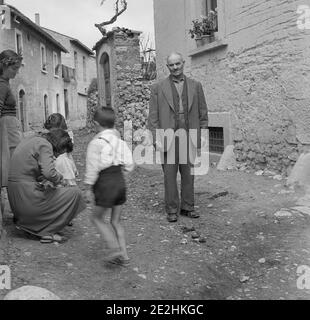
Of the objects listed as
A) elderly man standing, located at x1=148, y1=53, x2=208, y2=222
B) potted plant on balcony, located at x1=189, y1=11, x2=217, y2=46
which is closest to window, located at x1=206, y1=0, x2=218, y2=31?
potted plant on balcony, located at x1=189, y1=11, x2=217, y2=46

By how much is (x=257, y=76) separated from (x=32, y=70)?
61.7ft

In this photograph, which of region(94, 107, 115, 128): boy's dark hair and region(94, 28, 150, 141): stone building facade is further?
region(94, 28, 150, 141): stone building facade

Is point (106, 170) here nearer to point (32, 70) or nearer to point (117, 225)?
point (117, 225)

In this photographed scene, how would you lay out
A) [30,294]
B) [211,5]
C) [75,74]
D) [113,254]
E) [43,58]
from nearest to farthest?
[30,294], [113,254], [211,5], [43,58], [75,74]

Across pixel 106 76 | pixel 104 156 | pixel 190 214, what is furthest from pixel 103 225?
pixel 106 76

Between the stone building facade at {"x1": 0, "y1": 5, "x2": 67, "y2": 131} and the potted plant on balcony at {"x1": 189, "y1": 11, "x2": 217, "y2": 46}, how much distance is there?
1208 cm

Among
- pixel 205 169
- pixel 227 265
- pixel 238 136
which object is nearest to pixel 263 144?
pixel 238 136

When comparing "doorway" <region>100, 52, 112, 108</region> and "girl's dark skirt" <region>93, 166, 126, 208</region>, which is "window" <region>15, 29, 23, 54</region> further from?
"girl's dark skirt" <region>93, 166, 126, 208</region>

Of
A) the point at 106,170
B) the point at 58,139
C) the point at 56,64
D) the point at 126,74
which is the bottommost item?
the point at 106,170

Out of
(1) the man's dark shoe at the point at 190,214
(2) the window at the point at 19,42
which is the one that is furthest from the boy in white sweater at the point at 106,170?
(2) the window at the point at 19,42

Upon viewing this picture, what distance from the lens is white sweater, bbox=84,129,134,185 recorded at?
10.9 feet

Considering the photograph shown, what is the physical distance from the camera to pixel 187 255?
3.88 meters

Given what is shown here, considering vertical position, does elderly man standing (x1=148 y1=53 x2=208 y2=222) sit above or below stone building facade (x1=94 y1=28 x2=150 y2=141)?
below

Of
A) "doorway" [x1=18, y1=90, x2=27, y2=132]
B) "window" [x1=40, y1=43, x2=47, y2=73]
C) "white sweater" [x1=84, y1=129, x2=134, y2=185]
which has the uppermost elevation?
"window" [x1=40, y1=43, x2=47, y2=73]
